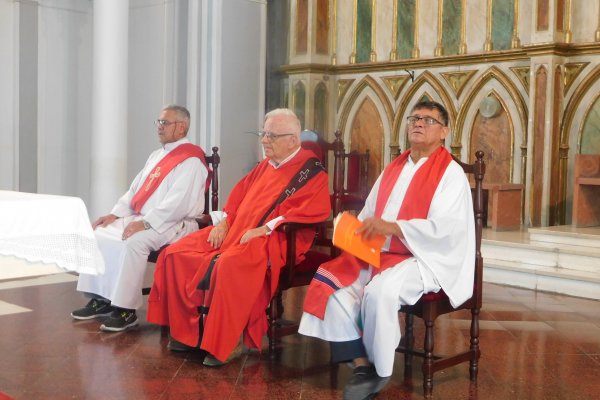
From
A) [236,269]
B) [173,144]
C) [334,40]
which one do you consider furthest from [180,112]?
[334,40]

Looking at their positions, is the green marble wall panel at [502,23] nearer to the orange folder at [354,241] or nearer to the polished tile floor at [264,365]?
the polished tile floor at [264,365]

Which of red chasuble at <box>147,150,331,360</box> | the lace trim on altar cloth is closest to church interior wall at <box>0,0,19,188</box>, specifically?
red chasuble at <box>147,150,331,360</box>

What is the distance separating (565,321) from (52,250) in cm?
382

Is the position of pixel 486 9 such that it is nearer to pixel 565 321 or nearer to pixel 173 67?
pixel 173 67

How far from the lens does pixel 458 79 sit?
30.5ft

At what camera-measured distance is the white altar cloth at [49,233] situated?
3238mm

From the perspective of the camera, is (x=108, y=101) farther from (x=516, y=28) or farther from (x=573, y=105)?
(x=573, y=105)

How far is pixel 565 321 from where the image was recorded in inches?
228

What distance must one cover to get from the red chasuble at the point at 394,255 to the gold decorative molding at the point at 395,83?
558 cm

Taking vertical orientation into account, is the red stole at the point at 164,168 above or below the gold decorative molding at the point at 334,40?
below

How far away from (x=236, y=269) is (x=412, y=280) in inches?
42.0

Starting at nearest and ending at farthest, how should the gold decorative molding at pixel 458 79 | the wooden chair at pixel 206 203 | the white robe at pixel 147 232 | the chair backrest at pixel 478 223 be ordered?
the chair backrest at pixel 478 223 < the white robe at pixel 147 232 < the wooden chair at pixel 206 203 < the gold decorative molding at pixel 458 79

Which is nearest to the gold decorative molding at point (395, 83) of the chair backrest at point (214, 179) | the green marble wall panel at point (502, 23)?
the green marble wall panel at point (502, 23)

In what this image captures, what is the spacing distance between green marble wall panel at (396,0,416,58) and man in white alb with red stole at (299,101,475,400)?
18.5 feet
